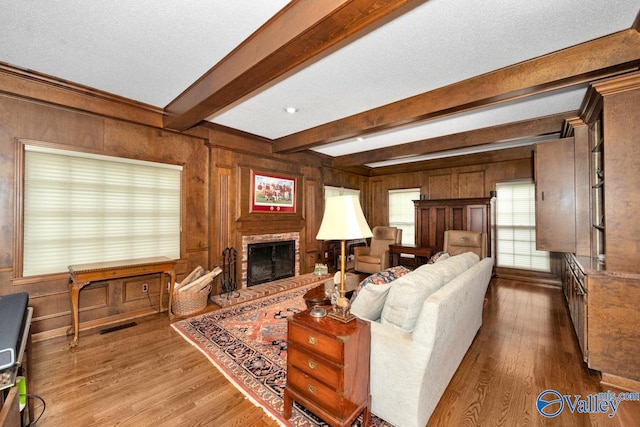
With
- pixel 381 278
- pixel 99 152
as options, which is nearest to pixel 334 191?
pixel 99 152

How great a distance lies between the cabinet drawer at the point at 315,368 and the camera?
1.46 metres

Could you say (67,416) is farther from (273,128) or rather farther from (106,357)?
(273,128)

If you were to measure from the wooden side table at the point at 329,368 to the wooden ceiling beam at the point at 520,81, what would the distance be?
2.44 meters

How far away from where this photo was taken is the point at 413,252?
5.41 m

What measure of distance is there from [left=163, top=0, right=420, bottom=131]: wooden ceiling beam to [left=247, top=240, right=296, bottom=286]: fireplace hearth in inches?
105

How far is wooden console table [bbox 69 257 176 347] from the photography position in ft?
8.94

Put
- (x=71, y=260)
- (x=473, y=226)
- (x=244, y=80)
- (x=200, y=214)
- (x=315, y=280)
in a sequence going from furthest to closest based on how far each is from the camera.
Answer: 1. (x=473, y=226)
2. (x=315, y=280)
3. (x=200, y=214)
4. (x=71, y=260)
5. (x=244, y=80)

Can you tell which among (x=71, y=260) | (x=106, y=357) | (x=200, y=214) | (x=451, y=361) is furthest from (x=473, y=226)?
Answer: (x=71, y=260)

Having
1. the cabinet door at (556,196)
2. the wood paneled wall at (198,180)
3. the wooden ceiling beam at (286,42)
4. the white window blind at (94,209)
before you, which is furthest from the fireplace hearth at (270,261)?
the cabinet door at (556,196)

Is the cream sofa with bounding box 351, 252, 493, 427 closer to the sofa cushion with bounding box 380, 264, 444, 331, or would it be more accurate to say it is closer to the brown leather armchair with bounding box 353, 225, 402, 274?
the sofa cushion with bounding box 380, 264, 444, 331

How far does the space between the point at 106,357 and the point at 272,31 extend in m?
3.13

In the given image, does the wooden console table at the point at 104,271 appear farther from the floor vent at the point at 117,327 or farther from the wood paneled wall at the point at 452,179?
the wood paneled wall at the point at 452,179

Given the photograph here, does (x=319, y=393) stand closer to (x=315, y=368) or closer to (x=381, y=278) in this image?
(x=315, y=368)

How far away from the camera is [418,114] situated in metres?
3.01
